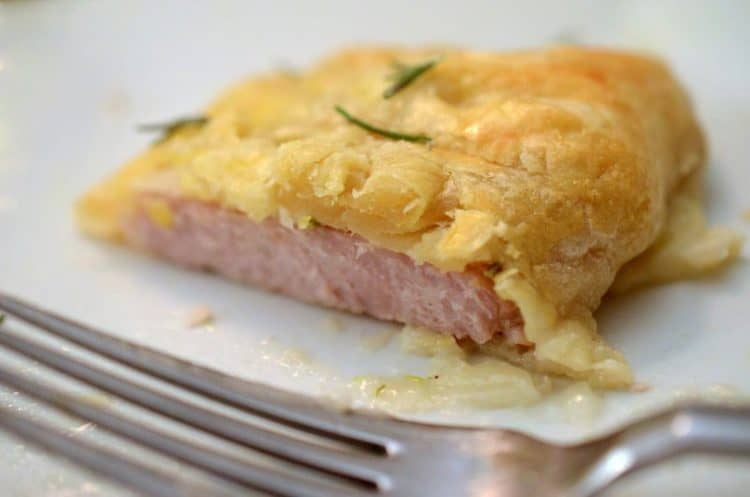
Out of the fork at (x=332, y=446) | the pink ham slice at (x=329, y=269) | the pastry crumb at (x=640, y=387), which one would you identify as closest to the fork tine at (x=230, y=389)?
the fork at (x=332, y=446)

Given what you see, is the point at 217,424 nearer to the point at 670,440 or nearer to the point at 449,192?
the point at 449,192

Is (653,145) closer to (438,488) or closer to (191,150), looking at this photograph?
(438,488)

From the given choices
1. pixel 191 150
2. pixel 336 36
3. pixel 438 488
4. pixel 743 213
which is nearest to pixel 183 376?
pixel 438 488

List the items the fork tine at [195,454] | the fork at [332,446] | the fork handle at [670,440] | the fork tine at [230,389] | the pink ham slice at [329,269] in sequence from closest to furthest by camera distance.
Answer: the fork handle at [670,440] → the fork at [332,446] → the fork tine at [195,454] → the fork tine at [230,389] → the pink ham slice at [329,269]

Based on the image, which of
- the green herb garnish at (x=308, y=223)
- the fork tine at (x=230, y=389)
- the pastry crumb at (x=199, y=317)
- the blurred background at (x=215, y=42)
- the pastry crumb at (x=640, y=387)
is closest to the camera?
the fork tine at (x=230, y=389)

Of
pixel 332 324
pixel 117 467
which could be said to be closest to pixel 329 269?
pixel 332 324

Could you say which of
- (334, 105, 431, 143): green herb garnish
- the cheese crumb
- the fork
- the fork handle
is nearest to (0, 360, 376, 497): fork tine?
the fork

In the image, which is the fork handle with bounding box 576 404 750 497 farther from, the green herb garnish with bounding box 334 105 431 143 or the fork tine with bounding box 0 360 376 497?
the green herb garnish with bounding box 334 105 431 143

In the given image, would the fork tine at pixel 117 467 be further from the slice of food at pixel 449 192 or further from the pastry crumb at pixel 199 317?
the slice of food at pixel 449 192

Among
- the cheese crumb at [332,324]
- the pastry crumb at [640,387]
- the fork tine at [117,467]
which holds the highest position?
the pastry crumb at [640,387]
